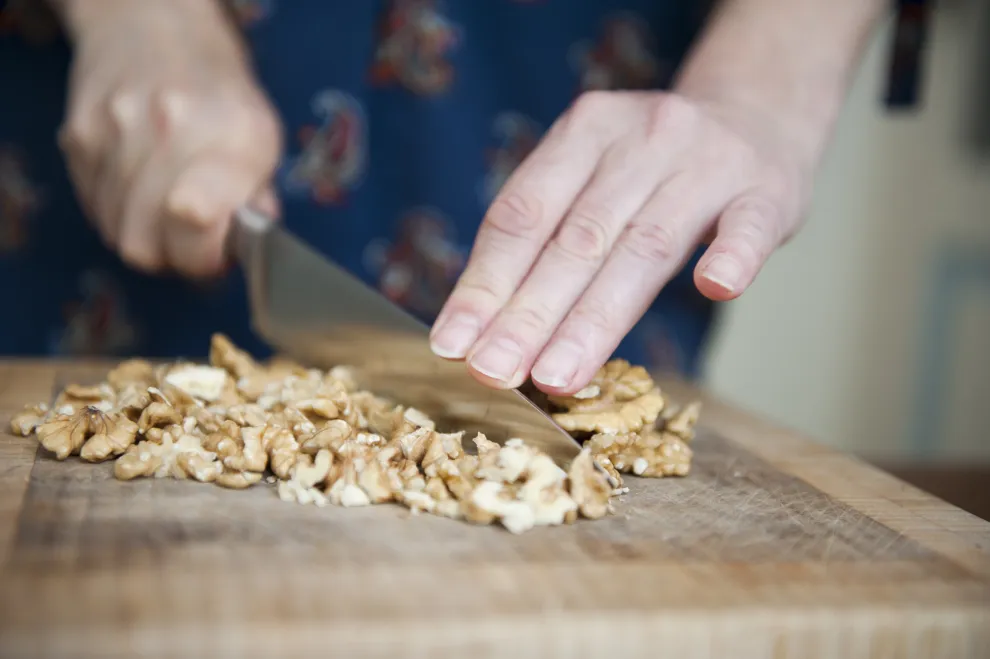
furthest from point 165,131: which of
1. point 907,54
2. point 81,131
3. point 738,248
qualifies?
point 907,54

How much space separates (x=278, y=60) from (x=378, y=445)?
2.58 feet

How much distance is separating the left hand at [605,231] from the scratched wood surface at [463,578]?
172 mm

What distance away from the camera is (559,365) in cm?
87

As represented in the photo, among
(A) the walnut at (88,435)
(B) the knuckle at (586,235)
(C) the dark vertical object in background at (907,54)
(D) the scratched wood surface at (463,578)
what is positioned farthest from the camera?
(C) the dark vertical object in background at (907,54)

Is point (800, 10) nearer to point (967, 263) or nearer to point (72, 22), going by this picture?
point (72, 22)

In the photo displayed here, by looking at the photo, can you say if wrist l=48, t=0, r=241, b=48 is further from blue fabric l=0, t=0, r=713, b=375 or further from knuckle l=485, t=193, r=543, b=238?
knuckle l=485, t=193, r=543, b=238

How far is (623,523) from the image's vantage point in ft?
2.47

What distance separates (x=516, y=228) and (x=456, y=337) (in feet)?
0.49

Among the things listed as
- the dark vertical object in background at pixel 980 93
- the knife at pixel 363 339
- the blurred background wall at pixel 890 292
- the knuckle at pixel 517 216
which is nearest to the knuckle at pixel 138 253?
the knife at pixel 363 339

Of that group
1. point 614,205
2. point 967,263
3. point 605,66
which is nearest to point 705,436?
point 614,205

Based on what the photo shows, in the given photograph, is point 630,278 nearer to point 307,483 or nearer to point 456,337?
point 456,337

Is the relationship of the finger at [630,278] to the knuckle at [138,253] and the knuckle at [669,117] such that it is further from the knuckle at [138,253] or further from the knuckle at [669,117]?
the knuckle at [138,253]

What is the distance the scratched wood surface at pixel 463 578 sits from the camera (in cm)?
56

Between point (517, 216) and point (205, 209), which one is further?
point (205, 209)
